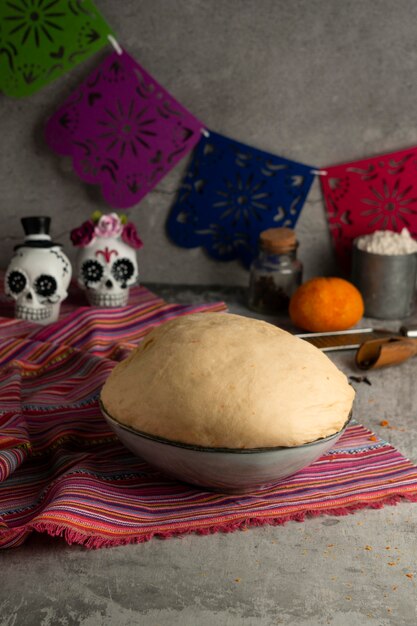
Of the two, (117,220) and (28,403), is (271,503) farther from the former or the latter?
(117,220)

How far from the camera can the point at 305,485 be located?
3.26ft

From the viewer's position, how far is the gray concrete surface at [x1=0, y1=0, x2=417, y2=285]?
5.52 ft

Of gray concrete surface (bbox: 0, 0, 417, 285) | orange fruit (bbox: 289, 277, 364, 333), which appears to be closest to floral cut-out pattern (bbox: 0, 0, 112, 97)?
gray concrete surface (bbox: 0, 0, 417, 285)

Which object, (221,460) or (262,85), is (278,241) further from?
(221,460)

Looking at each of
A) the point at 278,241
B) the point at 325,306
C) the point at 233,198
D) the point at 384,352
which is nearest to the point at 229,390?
the point at 384,352

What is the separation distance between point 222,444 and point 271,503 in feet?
0.42

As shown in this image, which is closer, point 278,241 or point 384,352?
point 384,352

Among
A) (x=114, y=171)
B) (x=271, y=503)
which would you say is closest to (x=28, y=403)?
(x=271, y=503)

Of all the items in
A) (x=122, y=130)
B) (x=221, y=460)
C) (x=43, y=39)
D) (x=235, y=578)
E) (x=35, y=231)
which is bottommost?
(x=235, y=578)

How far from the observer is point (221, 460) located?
0.87 meters

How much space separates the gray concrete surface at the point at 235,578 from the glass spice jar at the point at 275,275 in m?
0.79

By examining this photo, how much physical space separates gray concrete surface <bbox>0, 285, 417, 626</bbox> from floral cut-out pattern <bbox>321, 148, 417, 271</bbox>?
965mm

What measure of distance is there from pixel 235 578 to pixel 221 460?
0.12 metres

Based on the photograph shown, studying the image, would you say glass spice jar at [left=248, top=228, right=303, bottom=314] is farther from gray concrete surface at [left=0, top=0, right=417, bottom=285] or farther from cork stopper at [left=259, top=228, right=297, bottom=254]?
gray concrete surface at [left=0, top=0, right=417, bottom=285]
